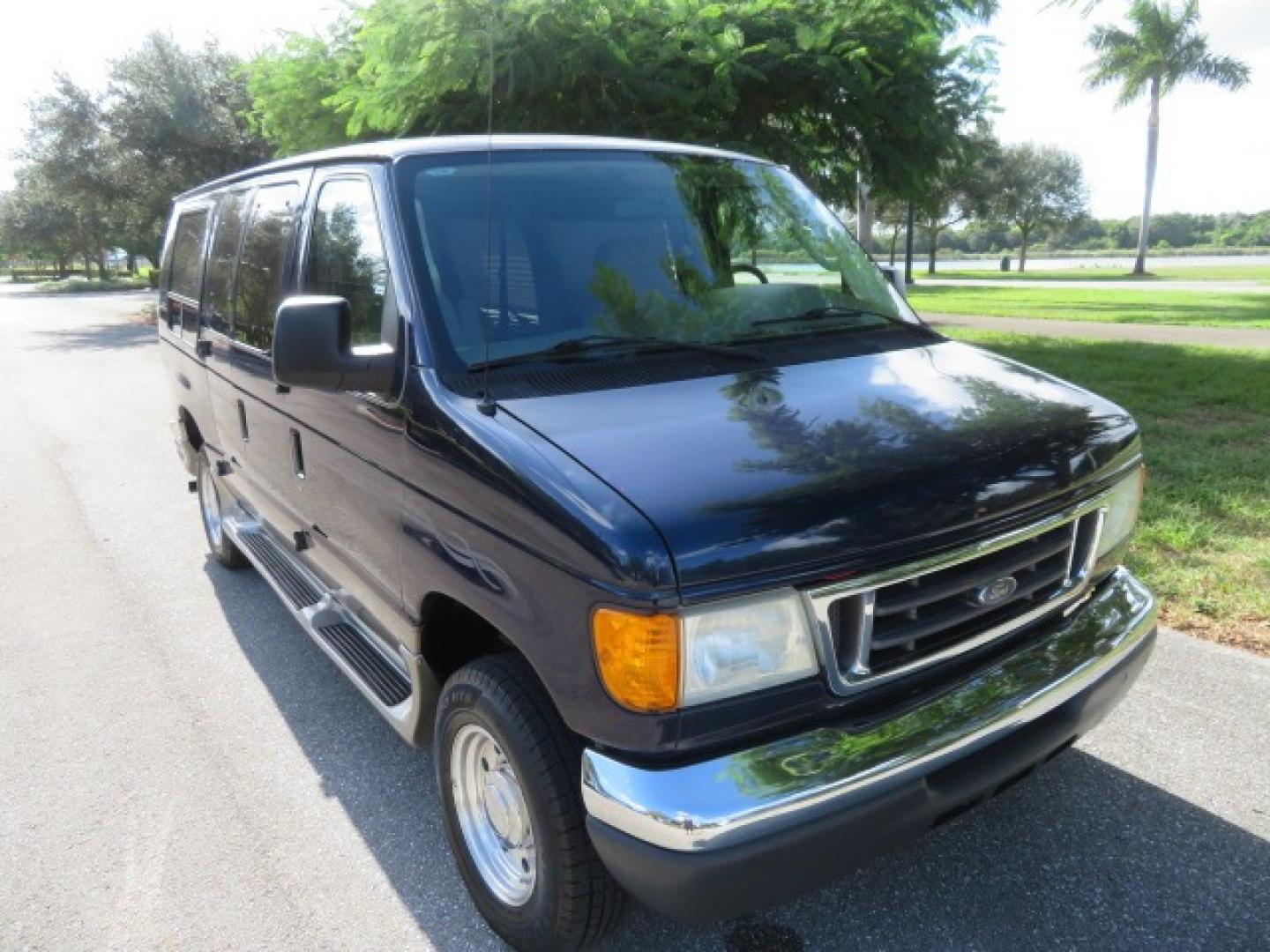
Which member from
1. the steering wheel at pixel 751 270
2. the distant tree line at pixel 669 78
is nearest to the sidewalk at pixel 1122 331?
the distant tree line at pixel 669 78

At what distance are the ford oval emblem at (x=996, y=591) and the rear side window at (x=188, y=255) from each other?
4044 mm

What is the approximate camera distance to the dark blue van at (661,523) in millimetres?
1935

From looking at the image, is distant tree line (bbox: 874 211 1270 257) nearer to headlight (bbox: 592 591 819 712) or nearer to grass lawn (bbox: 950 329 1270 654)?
grass lawn (bbox: 950 329 1270 654)

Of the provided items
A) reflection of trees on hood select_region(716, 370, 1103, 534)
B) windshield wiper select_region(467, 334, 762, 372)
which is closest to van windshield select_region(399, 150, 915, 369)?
windshield wiper select_region(467, 334, 762, 372)

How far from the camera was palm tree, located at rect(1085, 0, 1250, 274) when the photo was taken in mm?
35531

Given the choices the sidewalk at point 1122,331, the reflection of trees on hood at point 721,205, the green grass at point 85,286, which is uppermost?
the reflection of trees on hood at point 721,205

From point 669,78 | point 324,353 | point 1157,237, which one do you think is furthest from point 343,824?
point 1157,237

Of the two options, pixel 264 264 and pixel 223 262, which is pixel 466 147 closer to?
pixel 264 264

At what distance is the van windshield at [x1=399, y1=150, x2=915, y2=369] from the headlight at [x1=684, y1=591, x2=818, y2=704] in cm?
104

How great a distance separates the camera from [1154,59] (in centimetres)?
3662

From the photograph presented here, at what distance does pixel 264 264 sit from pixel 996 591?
9.92ft

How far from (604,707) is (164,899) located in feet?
5.51

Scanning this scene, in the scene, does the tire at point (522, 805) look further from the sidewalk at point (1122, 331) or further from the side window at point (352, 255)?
the sidewalk at point (1122, 331)

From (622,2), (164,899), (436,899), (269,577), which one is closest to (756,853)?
(436,899)
